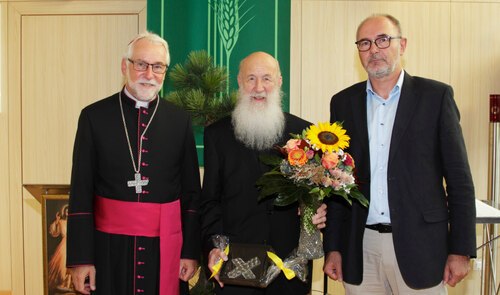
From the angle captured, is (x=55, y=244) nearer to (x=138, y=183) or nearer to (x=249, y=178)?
(x=138, y=183)

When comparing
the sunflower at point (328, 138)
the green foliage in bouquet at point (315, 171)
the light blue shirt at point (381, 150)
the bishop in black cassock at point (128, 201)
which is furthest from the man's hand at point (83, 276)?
the light blue shirt at point (381, 150)

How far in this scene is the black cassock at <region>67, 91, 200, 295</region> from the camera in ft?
9.28

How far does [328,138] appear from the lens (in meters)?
2.51

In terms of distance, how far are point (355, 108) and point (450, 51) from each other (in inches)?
104

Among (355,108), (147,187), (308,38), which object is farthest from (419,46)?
(147,187)

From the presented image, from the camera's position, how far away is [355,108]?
2.77 meters

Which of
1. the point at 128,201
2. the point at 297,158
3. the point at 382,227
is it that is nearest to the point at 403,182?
the point at 382,227

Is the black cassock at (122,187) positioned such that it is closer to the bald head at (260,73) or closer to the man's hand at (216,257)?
the man's hand at (216,257)

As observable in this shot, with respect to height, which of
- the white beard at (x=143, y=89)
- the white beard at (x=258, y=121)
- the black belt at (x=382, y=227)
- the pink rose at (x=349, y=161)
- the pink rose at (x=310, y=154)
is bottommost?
the black belt at (x=382, y=227)

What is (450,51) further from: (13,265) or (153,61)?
(13,265)

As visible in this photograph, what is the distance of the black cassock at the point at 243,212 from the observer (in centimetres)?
291

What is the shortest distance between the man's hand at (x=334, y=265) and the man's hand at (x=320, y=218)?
0.24 meters

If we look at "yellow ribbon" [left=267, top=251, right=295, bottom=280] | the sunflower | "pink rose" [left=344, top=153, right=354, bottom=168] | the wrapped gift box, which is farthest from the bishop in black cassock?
"pink rose" [left=344, top=153, right=354, bottom=168]

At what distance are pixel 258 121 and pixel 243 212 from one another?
52cm
